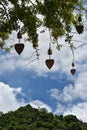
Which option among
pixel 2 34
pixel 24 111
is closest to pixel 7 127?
pixel 24 111

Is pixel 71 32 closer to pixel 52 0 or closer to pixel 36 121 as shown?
pixel 52 0

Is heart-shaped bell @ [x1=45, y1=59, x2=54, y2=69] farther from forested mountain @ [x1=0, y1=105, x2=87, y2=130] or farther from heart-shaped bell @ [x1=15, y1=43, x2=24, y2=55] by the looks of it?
forested mountain @ [x1=0, y1=105, x2=87, y2=130]

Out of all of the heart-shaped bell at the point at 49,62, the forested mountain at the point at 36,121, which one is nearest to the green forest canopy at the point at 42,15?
the heart-shaped bell at the point at 49,62

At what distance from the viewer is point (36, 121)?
12194 cm

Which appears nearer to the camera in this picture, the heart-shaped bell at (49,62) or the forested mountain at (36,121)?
the heart-shaped bell at (49,62)

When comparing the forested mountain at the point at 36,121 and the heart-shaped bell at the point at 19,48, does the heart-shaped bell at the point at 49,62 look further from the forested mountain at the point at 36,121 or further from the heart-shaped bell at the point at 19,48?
the forested mountain at the point at 36,121

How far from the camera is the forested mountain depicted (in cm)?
11288

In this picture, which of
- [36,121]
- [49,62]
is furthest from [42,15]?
[36,121]

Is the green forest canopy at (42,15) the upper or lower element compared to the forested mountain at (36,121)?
lower

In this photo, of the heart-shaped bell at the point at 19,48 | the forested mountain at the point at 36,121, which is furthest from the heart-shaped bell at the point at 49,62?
the forested mountain at the point at 36,121

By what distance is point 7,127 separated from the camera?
370 feet

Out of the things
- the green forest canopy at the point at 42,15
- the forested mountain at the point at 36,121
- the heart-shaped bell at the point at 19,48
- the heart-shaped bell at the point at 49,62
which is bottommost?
the heart-shaped bell at the point at 49,62

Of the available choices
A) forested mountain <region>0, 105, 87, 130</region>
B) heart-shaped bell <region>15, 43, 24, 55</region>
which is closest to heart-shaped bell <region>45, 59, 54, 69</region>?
heart-shaped bell <region>15, 43, 24, 55</region>

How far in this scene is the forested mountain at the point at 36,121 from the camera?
11288 centimetres
